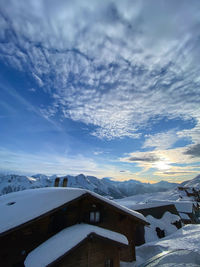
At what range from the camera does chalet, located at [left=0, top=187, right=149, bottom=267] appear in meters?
7.79

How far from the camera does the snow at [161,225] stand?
2233 cm

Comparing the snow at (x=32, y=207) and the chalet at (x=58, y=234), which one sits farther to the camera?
the snow at (x=32, y=207)

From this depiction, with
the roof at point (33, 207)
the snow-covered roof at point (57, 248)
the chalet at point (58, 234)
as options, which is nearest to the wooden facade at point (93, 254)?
the chalet at point (58, 234)

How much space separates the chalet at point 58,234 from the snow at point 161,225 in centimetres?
1299

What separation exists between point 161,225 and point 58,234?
23.4 m

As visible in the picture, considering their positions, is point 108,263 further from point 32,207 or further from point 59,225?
point 32,207

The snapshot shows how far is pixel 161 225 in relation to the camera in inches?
979

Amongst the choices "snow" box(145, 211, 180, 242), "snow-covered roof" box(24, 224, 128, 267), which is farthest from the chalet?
"snow" box(145, 211, 180, 242)

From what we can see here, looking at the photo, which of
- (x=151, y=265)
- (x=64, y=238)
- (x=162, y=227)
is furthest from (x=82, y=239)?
(x=162, y=227)

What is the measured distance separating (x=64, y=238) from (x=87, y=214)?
11.1 feet

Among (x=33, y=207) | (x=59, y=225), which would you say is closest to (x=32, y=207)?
(x=33, y=207)

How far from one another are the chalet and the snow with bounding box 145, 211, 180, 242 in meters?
13.0

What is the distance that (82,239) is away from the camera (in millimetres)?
7992

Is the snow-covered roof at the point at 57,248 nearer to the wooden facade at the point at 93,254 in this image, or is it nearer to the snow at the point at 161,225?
the wooden facade at the point at 93,254
